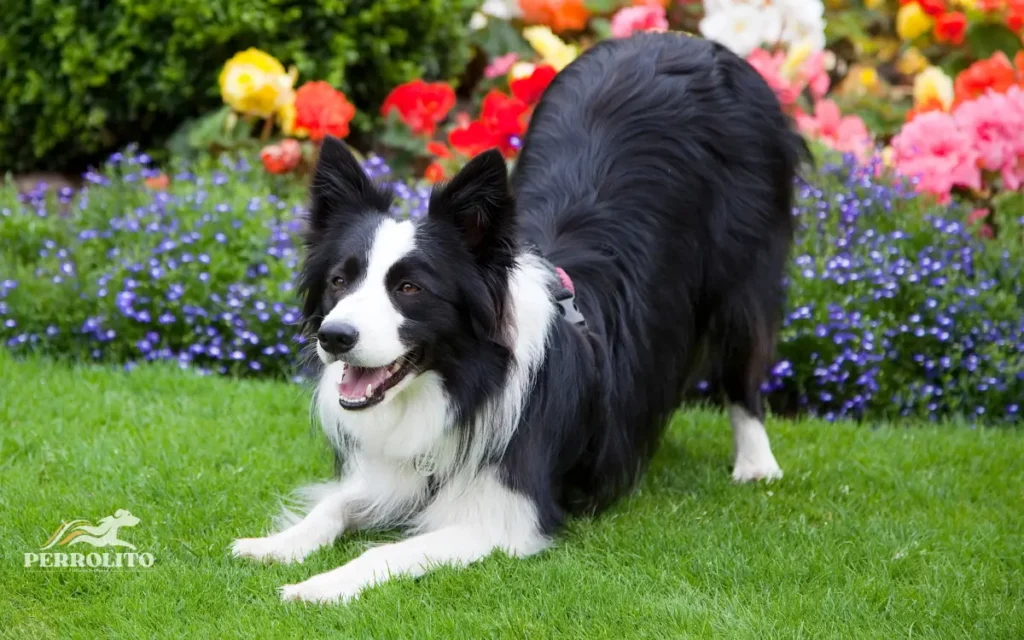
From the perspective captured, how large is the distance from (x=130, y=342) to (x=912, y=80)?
5.79m

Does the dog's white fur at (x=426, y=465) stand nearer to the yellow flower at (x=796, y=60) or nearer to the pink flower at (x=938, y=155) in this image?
the pink flower at (x=938, y=155)

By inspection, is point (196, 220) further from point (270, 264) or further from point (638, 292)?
point (638, 292)

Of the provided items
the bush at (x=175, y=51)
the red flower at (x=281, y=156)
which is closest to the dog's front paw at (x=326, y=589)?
the red flower at (x=281, y=156)

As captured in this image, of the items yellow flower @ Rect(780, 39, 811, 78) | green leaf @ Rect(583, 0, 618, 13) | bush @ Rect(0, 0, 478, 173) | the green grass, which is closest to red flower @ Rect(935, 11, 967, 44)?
yellow flower @ Rect(780, 39, 811, 78)

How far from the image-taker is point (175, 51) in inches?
267

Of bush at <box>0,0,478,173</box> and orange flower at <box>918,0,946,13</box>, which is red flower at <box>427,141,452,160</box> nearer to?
bush at <box>0,0,478,173</box>

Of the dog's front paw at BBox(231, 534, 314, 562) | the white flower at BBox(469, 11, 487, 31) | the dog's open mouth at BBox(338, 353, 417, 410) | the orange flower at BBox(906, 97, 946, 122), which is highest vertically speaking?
the white flower at BBox(469, 11, 487, 31)

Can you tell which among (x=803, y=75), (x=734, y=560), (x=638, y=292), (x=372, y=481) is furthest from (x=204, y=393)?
(x=803, y=75)

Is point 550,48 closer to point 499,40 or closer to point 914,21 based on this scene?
point 499,40

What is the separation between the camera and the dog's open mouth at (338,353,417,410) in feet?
11.1

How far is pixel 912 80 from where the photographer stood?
8430 mm

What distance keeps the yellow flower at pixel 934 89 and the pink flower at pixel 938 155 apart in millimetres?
640

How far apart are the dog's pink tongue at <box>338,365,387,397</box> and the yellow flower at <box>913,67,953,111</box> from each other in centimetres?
456

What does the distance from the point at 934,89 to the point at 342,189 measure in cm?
443
